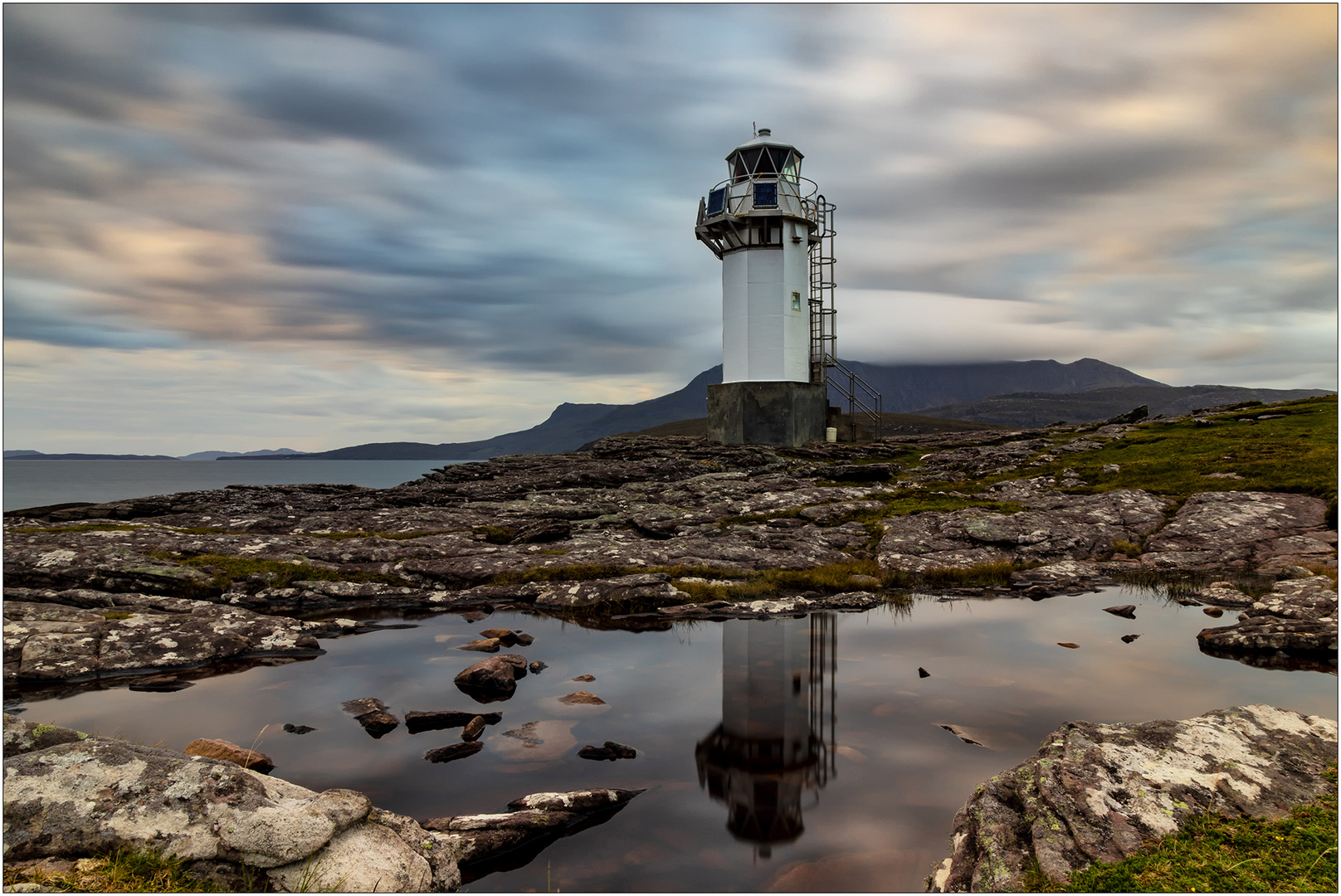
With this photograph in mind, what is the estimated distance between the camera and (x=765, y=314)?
5344 cm

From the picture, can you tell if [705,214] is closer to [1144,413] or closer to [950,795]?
[1144,413]

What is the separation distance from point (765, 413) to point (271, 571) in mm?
38023

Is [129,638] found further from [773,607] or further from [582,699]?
[773,607]

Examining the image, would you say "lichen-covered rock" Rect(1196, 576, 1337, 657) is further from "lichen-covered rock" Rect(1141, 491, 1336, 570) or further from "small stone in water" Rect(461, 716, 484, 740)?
"small stone in water" Rect(461, 716, 484, 740)

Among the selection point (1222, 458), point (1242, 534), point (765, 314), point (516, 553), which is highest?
point (765, 314)

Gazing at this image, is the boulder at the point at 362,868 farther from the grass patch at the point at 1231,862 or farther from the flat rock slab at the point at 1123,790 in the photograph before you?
the grass patch at the point at 1231,862

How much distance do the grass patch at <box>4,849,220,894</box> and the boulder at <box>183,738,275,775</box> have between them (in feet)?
11.4

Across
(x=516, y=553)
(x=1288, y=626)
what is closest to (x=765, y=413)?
(x=516, y=553)

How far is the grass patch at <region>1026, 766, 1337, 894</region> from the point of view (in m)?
6.08

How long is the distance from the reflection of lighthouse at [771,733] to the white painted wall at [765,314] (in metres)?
38.3

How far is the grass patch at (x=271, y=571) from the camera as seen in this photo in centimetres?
2138

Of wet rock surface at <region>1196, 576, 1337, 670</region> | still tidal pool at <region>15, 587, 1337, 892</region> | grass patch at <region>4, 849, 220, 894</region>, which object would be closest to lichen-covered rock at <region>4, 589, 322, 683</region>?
still tidal pool at <region>15, 587, 1337, 892</region>

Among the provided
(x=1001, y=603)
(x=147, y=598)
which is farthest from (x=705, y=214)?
(x=147, y=598)

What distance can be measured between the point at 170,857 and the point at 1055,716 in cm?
1196
